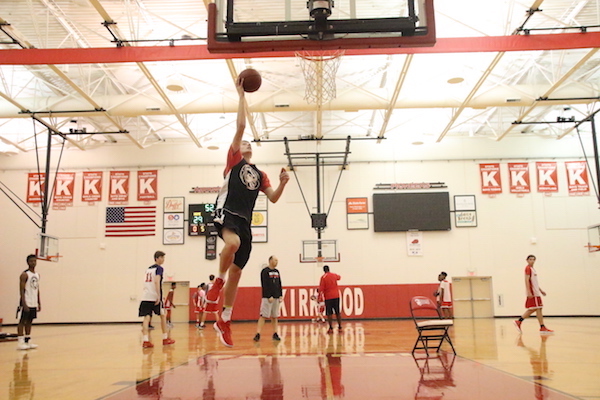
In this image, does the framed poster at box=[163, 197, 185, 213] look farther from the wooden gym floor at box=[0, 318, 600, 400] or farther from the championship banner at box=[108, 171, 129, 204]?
the wooden gym floor at box=[0, 318, 600, 400]

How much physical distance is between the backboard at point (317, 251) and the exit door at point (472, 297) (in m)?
4.45

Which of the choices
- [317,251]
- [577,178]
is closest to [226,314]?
[317,251]

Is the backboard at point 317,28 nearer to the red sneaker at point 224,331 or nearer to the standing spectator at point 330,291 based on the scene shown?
the red sneaker at point 224,331

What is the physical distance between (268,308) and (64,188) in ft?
40.7

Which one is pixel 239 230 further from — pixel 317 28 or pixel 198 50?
pixel 198 50

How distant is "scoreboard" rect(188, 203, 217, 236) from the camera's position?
18516 mm

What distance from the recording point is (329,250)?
18.3 m

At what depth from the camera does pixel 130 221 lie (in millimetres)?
18844

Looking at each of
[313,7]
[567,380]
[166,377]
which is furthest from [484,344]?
[313,7]

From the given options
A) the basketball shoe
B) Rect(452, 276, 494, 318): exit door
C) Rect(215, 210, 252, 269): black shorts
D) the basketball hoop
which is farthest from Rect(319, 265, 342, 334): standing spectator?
Rect(215, 210, 252, 269): black shorts

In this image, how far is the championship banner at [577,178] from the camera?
1842 cm

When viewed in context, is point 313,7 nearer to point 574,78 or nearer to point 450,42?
point 450,42

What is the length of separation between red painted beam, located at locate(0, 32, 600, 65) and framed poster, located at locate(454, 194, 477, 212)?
334 inches

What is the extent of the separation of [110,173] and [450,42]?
13573 millimetres
